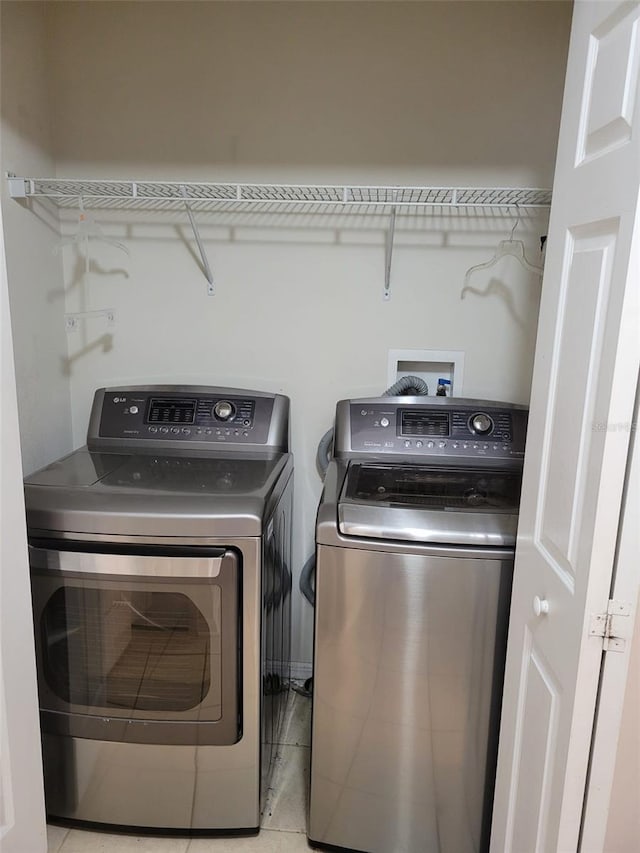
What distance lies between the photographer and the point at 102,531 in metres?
1.43

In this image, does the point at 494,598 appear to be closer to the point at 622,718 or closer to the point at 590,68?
the point at 622,718

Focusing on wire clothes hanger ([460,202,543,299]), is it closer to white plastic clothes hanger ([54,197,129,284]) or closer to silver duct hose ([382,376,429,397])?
silver duct hose ([382,376,429,397])

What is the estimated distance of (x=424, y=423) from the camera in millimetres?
1857

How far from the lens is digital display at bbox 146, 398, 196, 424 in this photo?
1927mm

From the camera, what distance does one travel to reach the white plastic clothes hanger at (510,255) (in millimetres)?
1809

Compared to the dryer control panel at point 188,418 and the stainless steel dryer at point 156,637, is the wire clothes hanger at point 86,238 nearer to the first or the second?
the dryer control panel at point 188,418

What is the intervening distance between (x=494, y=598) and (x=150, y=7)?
1.99 m

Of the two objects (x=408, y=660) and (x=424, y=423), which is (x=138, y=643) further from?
(x=424, y=423)

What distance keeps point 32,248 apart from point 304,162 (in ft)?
2.90

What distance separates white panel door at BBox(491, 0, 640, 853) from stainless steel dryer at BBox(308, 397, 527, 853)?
0.14 meters

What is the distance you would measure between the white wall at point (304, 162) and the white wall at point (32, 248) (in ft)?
0.25

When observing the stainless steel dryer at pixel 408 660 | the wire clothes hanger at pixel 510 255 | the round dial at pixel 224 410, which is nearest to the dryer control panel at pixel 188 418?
the round dial at pixel 224 410

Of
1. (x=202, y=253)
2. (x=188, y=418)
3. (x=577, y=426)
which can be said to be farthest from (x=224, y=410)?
(x=577, y=426)

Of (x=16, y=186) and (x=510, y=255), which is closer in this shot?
(x=16, y=186)
